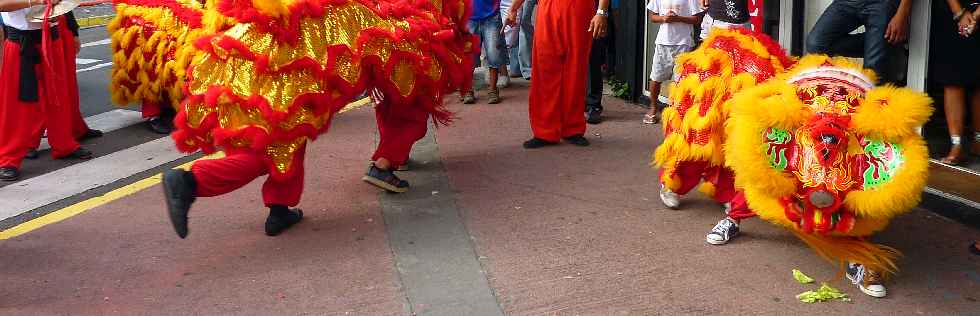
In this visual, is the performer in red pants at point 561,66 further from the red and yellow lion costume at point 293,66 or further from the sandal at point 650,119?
the red and yellow lion costume at point 293,66

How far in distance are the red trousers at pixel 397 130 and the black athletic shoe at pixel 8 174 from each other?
265 cm

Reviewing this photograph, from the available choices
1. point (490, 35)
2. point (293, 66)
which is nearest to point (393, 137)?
point (293, 66)

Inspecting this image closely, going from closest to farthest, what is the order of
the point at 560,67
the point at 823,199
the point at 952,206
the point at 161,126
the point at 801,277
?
the point at 823,199 → the point at 801,277 → the point at 952,206 → the point at 560,67 → the point at 161,126

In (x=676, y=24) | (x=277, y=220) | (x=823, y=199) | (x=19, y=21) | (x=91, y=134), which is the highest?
(x=19, y=21)

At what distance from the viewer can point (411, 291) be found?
4.44m

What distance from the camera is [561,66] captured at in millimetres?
7227

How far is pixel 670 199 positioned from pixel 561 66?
6.30ft

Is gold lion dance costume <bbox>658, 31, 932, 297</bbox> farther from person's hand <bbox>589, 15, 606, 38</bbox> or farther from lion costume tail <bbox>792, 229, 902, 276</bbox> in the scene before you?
person's hand <bbox>589, 15, 606, 38</bbox>

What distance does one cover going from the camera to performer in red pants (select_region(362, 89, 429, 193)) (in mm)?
5852

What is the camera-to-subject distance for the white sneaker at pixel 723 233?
4969mm

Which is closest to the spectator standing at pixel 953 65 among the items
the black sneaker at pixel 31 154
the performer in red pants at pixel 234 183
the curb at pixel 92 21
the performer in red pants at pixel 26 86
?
the performer in red pants at pixel 234 183

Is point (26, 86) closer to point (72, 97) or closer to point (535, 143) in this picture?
point (72, 97)

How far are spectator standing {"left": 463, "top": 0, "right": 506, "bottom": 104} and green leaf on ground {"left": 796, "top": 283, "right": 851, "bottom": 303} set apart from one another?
17.3ft

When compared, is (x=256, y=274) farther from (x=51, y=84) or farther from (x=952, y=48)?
(x=952, y=48)
